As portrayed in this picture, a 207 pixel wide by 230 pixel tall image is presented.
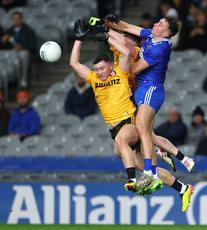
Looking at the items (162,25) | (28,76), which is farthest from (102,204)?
(28,76)

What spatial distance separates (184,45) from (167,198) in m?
4.24

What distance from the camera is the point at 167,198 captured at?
42.0ft

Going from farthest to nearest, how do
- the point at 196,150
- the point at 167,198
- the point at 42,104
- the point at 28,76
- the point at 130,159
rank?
the point at 28,76, the point at 42,104, the point at 196,150, the point at 167,198, the point at 130,159

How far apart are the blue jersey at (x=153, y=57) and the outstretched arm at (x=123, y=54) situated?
0.24 meters

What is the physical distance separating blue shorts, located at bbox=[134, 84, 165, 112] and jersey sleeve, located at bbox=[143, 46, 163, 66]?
0.34m

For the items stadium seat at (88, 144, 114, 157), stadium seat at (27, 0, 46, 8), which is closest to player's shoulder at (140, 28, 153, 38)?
stadium seat at (88, 144, 114, 157)

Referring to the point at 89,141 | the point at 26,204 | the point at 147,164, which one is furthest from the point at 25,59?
the point at 147,164

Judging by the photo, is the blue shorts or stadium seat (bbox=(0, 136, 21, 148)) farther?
stadium seat (bbox=(0, 136, 21, 148))

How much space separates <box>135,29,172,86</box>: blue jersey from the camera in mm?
10328

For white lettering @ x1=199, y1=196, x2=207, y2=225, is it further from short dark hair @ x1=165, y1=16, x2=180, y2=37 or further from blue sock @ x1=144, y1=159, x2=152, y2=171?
short dark hair @ x1=165, y1=16, x2=180, y2=37

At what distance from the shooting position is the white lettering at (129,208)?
1280 centimetres

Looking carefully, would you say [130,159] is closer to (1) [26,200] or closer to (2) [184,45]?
(1) [26,200]

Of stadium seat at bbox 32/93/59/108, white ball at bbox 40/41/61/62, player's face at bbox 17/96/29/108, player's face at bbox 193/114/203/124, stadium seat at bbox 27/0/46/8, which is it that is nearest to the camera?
white ball at bbox 40/41/61/62

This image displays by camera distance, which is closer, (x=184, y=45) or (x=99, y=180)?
(x=99, y=180)
